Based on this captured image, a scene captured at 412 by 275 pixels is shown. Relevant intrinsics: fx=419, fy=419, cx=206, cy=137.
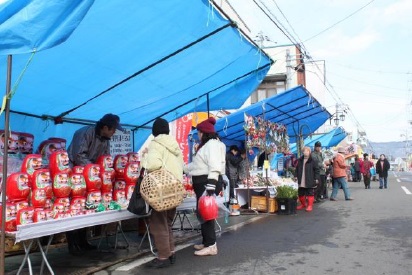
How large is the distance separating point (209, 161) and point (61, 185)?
6.63 ft

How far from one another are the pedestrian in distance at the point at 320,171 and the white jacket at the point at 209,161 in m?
7.69

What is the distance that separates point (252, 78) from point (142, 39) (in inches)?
144

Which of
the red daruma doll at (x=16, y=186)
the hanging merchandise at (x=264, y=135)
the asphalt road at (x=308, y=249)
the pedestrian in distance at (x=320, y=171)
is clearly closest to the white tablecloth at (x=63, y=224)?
the red daruma doll at (x=16, y=186)

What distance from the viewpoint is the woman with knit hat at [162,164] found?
5410 mm

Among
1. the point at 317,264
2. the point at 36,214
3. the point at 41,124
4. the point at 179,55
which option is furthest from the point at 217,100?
the point at 36,214

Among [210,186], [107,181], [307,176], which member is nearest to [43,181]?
[107,181]

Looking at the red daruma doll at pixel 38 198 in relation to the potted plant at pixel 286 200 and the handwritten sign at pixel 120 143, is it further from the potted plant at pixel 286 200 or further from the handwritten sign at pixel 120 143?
the potted plant at pixel 286 200

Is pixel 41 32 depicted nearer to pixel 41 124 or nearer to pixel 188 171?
pixel 188 171

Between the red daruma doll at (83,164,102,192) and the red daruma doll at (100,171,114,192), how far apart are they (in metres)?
0.12

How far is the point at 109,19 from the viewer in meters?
4.74

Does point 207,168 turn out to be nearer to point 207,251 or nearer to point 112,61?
point 207,251

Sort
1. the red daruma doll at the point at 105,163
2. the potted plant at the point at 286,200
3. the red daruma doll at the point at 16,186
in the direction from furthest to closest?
1. the potted plant at the point at 286,200
2. the red daruma doll at the point at 105,163
3. the red daruma doll at the point at 16,186

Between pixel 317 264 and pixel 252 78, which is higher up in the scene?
pixel 252 78

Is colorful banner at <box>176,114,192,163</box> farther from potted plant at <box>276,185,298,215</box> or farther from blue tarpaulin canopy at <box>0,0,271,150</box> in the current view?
blue tarpaulin canopy at <box>0,0,271,150</box>
